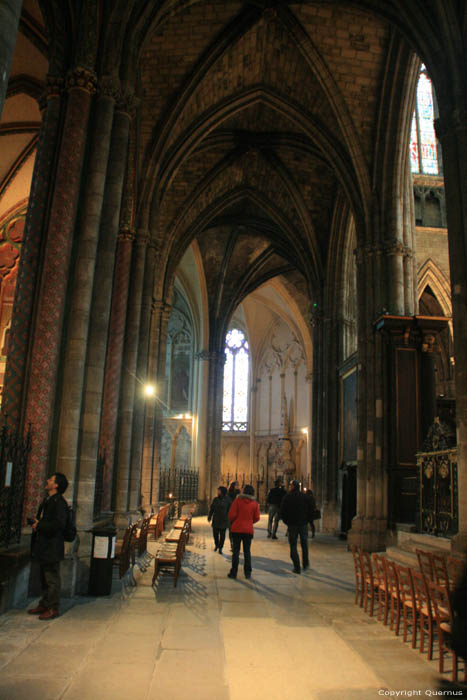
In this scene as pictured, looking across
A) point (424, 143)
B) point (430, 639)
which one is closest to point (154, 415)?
point (424, 143)

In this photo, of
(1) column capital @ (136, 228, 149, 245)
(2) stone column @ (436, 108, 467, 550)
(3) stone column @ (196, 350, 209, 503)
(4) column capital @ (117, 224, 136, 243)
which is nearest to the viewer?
(2) stone column @ (436, 108, 467, 550)

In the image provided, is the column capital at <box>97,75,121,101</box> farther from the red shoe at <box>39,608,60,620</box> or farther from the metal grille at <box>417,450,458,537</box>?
the metal grille at <box>417,450,458,537</box>

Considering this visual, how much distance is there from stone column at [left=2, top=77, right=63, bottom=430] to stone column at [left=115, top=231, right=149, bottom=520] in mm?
5453

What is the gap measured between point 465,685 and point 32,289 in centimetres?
655

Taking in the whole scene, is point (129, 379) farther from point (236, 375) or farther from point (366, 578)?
point (236, 375)

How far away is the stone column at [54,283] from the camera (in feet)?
23.5

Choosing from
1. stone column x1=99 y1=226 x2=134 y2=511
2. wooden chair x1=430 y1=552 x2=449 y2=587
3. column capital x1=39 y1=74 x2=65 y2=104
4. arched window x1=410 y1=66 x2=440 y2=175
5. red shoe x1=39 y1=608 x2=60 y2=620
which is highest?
arched window x1=410 y1=66 x2=440 y2=175

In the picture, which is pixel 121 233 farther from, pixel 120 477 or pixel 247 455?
pixel 247 455

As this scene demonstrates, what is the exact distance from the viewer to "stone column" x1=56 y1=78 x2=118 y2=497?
7410 millimetres

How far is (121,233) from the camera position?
14.0 metres

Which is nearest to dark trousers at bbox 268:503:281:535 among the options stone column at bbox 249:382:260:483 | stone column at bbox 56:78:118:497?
stone column at bbox 56:78:118:497

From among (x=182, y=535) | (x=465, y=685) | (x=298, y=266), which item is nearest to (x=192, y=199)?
(x=298, y=266)

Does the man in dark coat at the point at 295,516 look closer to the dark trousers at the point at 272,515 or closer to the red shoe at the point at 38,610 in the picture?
the red shoe at the point at 38,610

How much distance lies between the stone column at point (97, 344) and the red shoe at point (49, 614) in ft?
6.77
